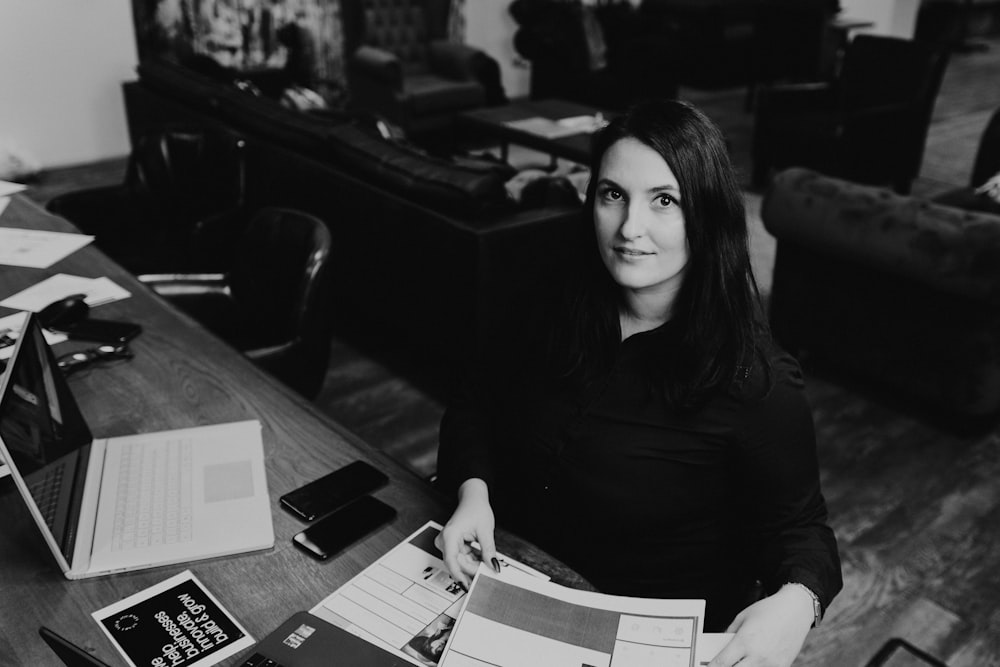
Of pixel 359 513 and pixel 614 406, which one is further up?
pixel 614 406

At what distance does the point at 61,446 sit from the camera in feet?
4.24

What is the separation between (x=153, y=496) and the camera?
51.4 inches

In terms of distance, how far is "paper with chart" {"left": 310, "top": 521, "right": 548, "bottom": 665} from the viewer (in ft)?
3.43

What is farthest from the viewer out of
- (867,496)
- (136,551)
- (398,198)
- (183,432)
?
(398,198)

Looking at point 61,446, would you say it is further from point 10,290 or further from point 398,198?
point 398,198

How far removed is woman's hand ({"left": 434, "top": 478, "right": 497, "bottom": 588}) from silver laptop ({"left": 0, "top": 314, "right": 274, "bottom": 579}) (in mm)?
258

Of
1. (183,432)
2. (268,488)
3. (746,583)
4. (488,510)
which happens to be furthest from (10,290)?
(746,583)

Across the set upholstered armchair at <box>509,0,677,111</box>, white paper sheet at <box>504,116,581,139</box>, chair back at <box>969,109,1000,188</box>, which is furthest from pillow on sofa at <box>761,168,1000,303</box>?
upholstered armchair at <box>509,0,677,111</box>

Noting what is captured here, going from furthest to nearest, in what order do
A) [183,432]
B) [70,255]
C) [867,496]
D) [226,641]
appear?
[867,496]
[70,255]
[183,432]
[226,641]

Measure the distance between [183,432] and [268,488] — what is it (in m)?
0.24

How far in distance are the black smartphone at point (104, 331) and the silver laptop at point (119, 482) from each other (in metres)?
0.40

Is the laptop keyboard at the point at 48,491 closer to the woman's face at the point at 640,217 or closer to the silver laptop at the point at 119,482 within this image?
the silver laptop at the point at 119,482

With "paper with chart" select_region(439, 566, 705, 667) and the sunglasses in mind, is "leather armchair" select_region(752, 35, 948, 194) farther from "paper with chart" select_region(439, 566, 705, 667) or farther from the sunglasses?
"paper with chart" select_region(439, 566, 705, 667)

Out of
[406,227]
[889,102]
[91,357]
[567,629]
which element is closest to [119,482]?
[91,357]
